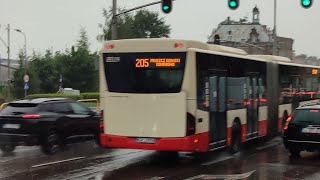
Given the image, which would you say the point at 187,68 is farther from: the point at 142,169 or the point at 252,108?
the point at 252,108

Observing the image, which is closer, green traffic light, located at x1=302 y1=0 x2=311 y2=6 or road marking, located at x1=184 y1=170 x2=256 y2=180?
road marking, located at x1=184 y1=170 x2=256 y2=180

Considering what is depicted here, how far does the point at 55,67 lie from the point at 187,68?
54.2 metres

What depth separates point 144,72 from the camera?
12266 mm

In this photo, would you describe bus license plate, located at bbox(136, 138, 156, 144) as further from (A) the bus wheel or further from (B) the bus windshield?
(A) the bus wheel

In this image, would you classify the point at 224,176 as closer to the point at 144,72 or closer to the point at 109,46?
the point at 144,72

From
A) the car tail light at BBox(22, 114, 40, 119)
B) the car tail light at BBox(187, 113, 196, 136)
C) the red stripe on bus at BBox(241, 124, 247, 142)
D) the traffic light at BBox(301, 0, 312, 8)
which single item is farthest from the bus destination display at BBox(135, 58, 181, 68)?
the traffic light at BBox(301, 0, 312, 8)

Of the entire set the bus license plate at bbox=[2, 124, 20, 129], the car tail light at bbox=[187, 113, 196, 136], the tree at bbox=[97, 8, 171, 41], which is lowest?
the bus license plate at bbox=[2, 124, 20, 129]

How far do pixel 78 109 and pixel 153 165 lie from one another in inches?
165

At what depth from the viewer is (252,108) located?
Answer: 1590 cm

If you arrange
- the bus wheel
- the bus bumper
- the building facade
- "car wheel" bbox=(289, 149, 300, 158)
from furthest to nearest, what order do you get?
the building facade < the bus wheel < "car wheel" bbox=(289, 149, 300, 158) < the bus bumper

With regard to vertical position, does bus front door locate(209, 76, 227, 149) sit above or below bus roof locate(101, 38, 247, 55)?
below

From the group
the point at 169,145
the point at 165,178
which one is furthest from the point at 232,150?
the point at 165,178

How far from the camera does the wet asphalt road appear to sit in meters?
10.9

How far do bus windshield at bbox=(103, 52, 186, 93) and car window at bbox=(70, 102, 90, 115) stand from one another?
3.34 metres
